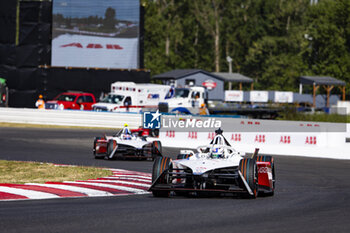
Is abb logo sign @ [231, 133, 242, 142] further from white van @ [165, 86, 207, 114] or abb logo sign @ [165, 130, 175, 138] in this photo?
white van @ [165, 86, 207, 114]

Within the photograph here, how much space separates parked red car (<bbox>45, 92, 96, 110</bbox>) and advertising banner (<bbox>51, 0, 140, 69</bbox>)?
7.34 metres

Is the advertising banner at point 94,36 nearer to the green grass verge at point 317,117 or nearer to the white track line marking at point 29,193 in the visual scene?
the green grass verge at point 317,117

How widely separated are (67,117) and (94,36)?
49.3ft

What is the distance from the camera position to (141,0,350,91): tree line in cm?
9681

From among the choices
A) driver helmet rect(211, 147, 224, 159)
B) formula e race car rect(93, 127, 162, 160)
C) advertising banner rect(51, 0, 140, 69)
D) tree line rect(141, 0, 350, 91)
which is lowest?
formula e race car rect(93, 127, 162, 160)

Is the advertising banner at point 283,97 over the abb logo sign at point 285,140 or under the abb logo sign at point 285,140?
over

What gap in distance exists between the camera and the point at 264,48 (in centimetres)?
10081

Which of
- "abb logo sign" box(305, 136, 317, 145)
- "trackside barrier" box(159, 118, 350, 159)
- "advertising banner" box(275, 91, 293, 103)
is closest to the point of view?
"trackside barrier" box(159, 118, 350, 159)

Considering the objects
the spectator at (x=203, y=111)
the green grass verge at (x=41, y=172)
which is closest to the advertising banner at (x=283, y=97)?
the spectator at (x=203, y=111)

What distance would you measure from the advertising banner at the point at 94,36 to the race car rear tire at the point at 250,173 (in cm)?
4137

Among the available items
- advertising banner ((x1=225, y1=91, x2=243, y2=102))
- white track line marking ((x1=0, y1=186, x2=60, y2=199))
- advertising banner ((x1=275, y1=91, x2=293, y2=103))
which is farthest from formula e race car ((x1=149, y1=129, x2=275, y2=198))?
advertising banner ((x1=275, y1=91, x2=293, y2=103))

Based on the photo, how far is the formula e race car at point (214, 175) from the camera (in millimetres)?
12273

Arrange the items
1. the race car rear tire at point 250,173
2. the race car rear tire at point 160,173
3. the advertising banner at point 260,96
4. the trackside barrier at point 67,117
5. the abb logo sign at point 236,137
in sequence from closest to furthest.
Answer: the race car rear tire at point 250,173 < the race car rear tire at point 160,173 < the abb logo sign at point 236,137 < the trackside barrier at point 67,117 < the advertising banner at point 260,96

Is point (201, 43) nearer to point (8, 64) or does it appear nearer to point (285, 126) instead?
point (8, 64)
